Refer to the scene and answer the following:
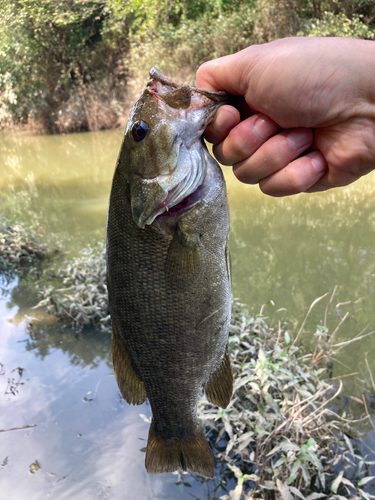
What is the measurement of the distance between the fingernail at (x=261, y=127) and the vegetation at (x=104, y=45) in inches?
533

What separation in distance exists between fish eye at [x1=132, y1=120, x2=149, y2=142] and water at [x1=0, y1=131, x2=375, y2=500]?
2349 mm

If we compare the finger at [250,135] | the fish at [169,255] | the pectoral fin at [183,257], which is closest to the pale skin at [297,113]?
the finger at [250,135]

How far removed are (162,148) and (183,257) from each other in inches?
15.3

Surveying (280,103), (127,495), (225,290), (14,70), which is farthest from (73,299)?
(14,70)

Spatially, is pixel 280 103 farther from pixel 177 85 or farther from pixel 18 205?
pixel 18 205

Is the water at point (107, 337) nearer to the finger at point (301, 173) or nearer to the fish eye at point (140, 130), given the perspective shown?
the finger at point (301, 173)

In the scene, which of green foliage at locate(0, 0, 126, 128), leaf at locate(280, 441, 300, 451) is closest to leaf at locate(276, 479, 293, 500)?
leaf at locate(280, 441, 300, 451)

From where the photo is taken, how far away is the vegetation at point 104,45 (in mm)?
14062

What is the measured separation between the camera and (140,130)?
1266 mm

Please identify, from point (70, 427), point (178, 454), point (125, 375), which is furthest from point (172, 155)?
point (70, 427)

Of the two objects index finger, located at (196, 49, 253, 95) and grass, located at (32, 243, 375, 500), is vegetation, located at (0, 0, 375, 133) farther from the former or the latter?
index finger, located at (196, 49, 253, 95)

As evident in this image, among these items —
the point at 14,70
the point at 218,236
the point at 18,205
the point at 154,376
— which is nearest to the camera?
the point at 218,236

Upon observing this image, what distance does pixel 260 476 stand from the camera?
7.48 ft

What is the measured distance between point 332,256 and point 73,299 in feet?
12.2
